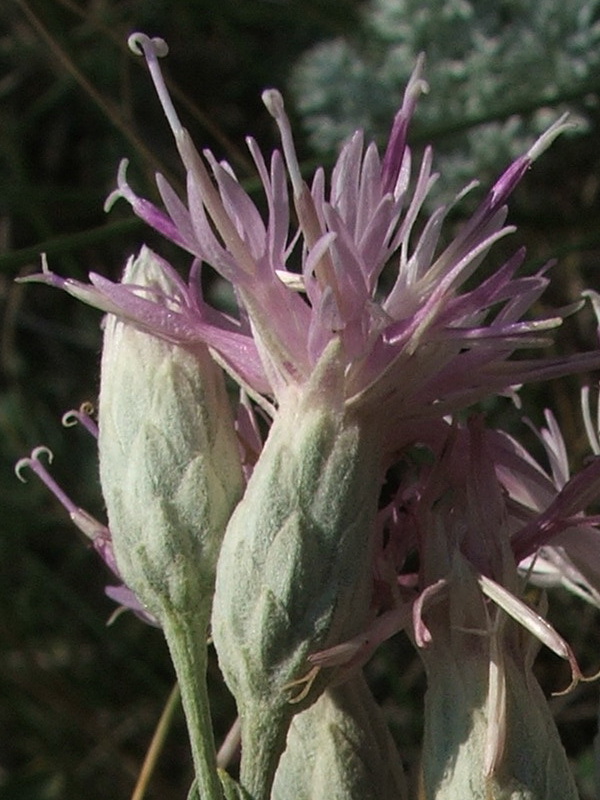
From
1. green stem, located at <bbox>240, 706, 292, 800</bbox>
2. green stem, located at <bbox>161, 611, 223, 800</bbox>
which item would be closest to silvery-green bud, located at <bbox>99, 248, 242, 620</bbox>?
green stem, located at <bbox>161, 611, 223, 800</bbox>

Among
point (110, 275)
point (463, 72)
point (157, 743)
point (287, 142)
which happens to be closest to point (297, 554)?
point (287, 142)

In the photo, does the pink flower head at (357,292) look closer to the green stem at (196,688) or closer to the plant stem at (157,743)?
the green stem at (196,688)

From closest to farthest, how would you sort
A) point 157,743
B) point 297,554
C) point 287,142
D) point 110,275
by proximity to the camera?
point 297,554 → point 287,142 → point 157,743 → point 110,275

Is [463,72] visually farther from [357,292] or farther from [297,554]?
[297,554]

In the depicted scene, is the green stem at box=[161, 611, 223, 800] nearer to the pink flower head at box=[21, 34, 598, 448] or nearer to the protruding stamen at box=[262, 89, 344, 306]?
the pink flower head at box=[21, 34, 598, 448]

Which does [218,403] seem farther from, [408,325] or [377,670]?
[377,670]

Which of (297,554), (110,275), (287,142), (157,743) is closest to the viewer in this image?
(297,554)
